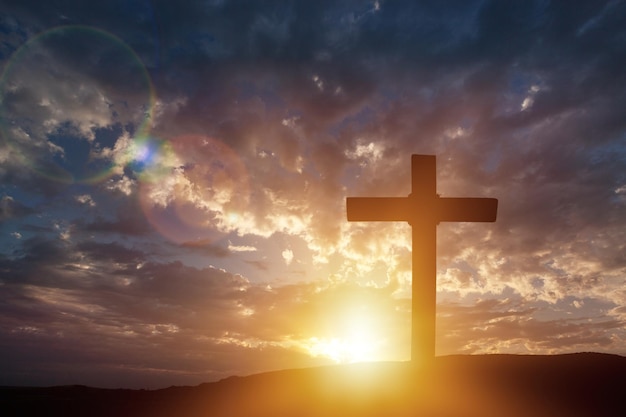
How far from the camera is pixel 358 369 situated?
38.6 ft

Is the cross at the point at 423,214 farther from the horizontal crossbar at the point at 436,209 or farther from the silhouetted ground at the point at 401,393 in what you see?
the silhouetted ground at the point at 401,393

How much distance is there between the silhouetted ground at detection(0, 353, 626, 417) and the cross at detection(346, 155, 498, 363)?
0.81 m

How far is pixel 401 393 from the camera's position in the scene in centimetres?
932

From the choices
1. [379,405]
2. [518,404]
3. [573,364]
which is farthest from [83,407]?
[573,364]

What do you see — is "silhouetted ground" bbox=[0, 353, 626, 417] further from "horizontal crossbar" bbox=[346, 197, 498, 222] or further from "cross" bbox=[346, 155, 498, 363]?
"horizontal crossbar" bbox=[346, 197, 498, 222]

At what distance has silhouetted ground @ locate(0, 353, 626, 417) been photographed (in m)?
8.90

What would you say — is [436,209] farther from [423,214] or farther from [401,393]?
[401,393]

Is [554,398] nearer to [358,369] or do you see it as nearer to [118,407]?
[358,369]

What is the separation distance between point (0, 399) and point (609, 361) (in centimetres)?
1370

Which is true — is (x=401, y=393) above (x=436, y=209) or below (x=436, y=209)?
below

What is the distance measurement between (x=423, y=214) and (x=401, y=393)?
317 cm

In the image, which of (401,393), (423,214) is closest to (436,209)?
(423,214)

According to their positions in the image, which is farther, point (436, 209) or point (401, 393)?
point (436, 209)

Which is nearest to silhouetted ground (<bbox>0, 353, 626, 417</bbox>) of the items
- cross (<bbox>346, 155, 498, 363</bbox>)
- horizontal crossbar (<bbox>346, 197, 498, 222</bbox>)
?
cross (<bbox>346, 155, 498, 363</bbox>)
